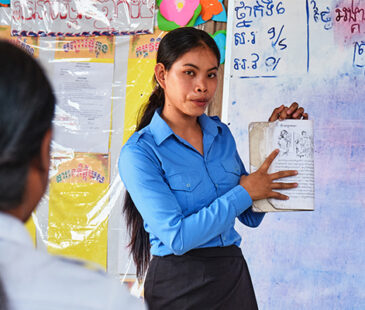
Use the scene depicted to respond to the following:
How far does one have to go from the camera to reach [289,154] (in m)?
1.33

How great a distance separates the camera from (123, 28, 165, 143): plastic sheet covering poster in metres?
2.75

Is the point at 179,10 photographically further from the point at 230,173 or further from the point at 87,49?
the point at 230,173

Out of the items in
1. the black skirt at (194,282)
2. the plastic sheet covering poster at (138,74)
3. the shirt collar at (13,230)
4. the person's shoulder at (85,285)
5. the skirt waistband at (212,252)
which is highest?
the plastic sheet covering poster at (138,74)

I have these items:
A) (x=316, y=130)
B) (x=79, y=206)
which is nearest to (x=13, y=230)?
(x=316, y=130)

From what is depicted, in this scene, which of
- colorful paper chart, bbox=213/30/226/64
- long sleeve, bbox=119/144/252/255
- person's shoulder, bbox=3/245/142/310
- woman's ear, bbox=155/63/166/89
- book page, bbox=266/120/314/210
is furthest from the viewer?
colorful paper chart, bbox=213/30/226/64

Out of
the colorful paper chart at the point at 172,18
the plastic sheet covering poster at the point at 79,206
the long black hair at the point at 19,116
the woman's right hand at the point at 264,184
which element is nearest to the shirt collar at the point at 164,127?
the woman's right hand at the point at 264,184

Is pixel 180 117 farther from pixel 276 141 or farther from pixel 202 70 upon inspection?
pixel 276 141

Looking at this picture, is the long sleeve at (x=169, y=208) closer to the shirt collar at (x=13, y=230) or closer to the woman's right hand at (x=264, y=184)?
the woman's right hand at (x=264, y=184)

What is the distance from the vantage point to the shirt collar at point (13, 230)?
1.65 feet

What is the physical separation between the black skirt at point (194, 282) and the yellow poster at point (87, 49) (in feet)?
5.80

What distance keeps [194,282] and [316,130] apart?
4.53ft

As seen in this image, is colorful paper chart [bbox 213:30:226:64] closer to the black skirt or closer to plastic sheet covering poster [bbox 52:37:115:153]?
plastic sheet covering poster [bbox 52:37:115:153]

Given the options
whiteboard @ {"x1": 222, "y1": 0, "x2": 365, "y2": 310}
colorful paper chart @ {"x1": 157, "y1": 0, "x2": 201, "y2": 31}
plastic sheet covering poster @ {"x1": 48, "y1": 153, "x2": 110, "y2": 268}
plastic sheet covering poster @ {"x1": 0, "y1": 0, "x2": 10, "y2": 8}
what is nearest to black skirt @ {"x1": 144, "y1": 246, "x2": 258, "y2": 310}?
whiteboard @ {"x1": 222, "y1": 0, "x2": 365, "y2": 310}

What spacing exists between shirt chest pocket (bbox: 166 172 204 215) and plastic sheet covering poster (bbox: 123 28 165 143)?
58.8 inches
